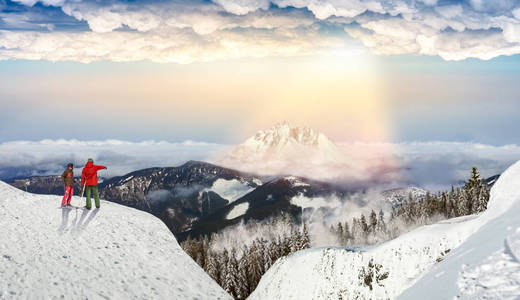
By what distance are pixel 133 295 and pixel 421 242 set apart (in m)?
23.6

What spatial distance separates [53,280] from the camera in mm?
18891

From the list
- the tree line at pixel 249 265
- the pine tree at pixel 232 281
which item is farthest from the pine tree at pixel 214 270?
the pine tree at pixel 232 281

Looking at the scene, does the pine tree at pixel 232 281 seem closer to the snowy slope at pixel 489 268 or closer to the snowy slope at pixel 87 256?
the snowy slope at pixel 87 256

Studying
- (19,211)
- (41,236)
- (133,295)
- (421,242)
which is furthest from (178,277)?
(421,242)

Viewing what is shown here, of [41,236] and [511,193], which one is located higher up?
[511,193]

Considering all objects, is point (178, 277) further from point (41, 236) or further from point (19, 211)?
point (19, 211)

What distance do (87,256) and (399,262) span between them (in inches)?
980

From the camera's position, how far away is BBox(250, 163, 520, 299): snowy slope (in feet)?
66.8

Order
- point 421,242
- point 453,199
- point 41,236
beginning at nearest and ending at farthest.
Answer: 1. point 41,236
2. point 421,242
3. point 453,199

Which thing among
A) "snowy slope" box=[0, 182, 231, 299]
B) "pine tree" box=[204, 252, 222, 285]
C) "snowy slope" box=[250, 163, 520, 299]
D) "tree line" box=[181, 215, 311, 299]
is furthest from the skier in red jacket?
"pine tree" box=[204, 252, 222, 285]

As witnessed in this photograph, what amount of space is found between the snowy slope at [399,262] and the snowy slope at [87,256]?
45.6 ft

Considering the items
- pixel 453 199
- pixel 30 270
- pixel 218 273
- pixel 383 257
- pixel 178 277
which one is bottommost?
pixel 218 273

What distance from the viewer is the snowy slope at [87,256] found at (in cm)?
1886

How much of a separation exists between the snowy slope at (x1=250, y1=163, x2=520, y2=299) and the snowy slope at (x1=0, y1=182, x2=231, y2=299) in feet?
45.6
